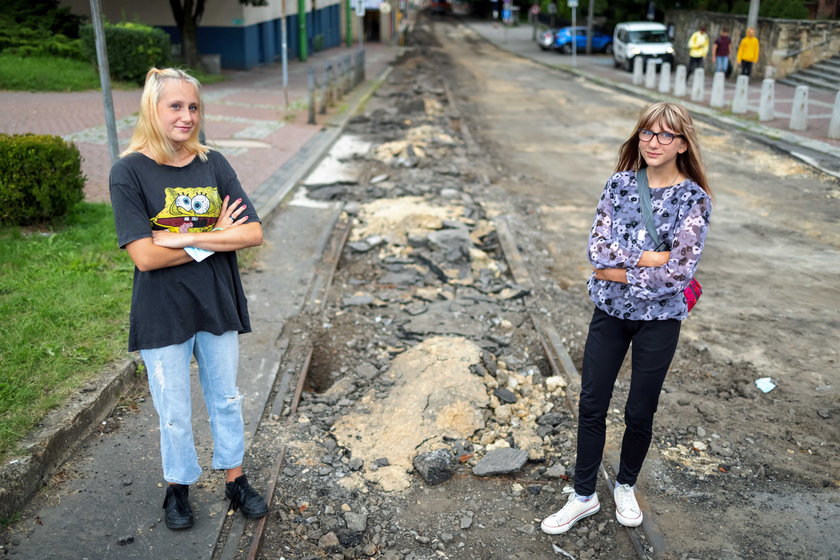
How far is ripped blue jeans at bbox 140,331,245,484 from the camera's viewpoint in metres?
3.54

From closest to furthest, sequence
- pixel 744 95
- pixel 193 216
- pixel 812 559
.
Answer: pixel 193 216 → pixel 812 559 → pixel 744 95

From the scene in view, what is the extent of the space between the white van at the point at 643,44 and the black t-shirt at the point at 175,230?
3071 cm

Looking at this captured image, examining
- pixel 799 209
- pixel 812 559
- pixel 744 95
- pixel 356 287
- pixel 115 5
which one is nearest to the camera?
pixel 812 559

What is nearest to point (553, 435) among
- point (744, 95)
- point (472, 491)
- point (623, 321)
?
point (472, 491)

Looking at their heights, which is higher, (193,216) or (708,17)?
(708,17)

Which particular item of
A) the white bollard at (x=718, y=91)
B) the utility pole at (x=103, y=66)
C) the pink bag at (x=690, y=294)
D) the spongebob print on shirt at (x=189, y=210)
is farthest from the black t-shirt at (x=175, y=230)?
the white bollard at (x=718, y=91)

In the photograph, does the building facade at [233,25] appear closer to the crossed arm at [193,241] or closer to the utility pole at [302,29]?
the utility pole at [302,29]

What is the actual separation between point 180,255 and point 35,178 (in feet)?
17.7

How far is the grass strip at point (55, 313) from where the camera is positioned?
15.4ft

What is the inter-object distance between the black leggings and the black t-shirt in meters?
1.77

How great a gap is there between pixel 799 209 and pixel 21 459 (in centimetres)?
1068

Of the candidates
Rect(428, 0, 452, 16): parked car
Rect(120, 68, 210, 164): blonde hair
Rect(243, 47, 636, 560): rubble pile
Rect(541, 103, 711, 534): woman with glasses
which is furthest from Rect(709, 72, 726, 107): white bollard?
Rect(428, 0, 452, 16): parked car

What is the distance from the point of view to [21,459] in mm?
4020

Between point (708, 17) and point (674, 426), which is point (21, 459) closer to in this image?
point (674, 426)
